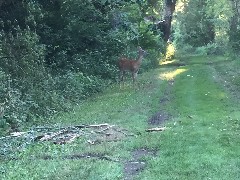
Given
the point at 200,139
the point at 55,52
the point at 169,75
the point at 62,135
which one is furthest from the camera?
the point at 169,75

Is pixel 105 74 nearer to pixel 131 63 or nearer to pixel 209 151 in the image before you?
pixel 131 63

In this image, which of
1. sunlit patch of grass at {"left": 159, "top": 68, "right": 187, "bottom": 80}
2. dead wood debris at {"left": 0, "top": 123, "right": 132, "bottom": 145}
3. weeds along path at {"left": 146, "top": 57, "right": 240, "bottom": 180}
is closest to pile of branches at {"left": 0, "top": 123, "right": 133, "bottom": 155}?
dead wood debris at {"left": 0, "top": 123, "right": 132, "bottom": 145}

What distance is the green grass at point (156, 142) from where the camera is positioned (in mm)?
8266

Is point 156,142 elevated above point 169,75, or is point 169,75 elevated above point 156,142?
point 156,142

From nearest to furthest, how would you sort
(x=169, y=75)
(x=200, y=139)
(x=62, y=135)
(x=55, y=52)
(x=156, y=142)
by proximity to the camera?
1. (x=156, y=142)
2. (x=200, y=139)
3. (x=62, y=135)
4. (x=55, y=52)
5. (x=169, y=75)

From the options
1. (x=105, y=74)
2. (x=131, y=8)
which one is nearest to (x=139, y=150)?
(x=105, y=74)

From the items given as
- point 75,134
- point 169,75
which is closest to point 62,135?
point 75,134

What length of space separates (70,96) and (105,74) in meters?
6.12

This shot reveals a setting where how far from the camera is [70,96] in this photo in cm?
1794

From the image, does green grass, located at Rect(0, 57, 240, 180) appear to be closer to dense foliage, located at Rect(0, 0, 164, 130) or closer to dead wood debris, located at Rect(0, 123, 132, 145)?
dead wood debris, located at Rect(0, 123, 132, 145)

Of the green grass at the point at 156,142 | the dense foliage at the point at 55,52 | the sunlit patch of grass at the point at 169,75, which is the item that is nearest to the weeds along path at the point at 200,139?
the green grass at the point at 156,142

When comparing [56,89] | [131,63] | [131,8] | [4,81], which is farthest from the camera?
[131,8]

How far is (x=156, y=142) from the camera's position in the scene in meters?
10.5

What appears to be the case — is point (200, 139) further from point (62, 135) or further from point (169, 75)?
point (169, 75)
